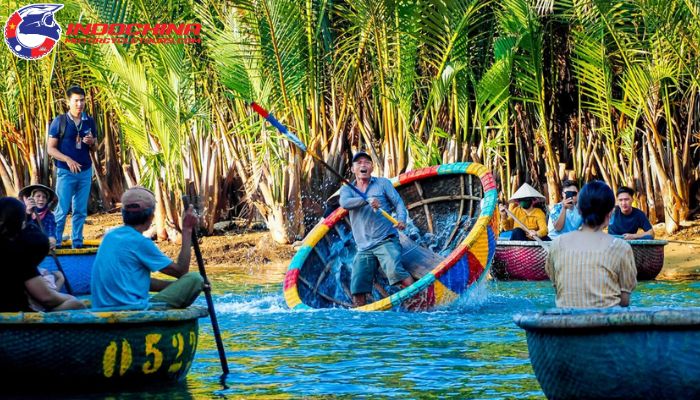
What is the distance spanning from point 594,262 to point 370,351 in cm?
282

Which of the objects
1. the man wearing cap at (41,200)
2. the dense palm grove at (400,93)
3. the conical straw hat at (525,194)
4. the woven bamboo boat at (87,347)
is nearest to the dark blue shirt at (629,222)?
the conical straw hat at (525,194)

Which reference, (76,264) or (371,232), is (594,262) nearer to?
(371,232)

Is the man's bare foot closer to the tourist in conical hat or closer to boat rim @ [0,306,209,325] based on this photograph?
the tourist in conical hat

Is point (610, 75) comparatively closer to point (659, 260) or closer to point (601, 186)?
point (659, 260)

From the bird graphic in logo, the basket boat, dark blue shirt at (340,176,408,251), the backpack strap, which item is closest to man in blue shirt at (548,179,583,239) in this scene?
the basket boat

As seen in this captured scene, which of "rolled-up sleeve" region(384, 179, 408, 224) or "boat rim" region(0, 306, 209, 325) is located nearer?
"boat rim" region(0, 306, 209, 325)

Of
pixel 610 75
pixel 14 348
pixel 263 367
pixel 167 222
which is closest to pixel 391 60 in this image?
pixel 610 75

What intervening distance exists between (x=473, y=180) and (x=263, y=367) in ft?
16.5

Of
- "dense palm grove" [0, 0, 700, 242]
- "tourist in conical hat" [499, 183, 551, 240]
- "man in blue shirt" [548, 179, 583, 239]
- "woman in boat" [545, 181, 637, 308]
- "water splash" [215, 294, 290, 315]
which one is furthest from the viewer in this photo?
"dense palm grove" [0, 0, 700, 242]

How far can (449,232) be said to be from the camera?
1230cm

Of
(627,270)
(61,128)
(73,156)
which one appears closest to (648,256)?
(73,156)

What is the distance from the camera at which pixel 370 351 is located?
823cm

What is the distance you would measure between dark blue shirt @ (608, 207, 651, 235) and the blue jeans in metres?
5.74

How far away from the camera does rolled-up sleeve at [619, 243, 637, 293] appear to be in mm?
5715
